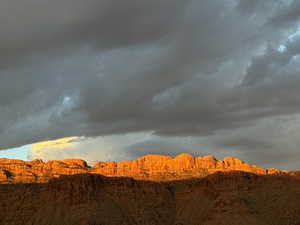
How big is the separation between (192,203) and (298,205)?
28.5 meters

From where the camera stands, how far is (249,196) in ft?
471

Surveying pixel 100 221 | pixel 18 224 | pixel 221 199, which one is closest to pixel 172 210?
pixel 221 199

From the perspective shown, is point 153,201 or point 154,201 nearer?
point 153,201

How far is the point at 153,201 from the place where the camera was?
5901 inches

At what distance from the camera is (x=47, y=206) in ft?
463

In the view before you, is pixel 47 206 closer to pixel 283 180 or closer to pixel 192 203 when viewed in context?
pixel 192 203

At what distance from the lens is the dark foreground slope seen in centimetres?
13312

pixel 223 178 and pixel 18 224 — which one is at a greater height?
pixel 223 178

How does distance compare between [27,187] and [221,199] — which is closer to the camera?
[221,199]

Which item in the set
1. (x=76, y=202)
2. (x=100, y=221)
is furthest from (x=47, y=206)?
(x=100, y=221)

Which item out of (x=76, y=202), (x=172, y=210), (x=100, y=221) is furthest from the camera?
(x=172, y=210)

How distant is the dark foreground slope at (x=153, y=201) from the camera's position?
133 metres

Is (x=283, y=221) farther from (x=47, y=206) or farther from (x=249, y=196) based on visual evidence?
(x=47, y=206)

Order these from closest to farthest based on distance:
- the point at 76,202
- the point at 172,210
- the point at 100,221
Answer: the point at 100,221, the point at 76,202, the point at 172,210
